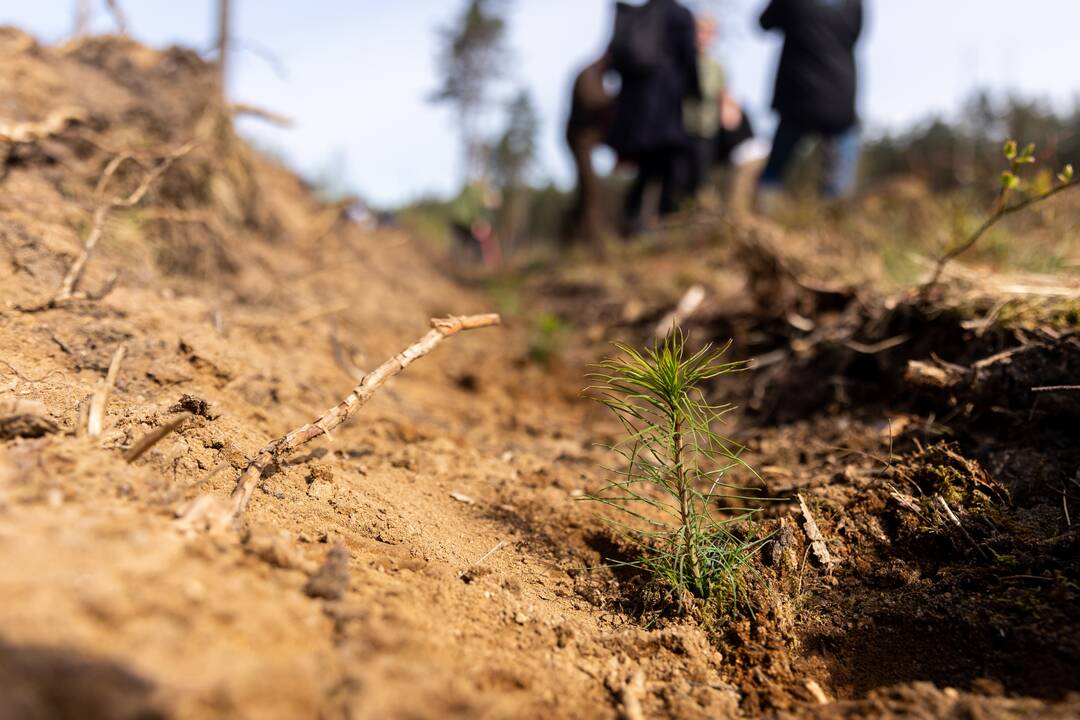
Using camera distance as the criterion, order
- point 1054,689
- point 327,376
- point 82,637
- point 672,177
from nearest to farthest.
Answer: point 82,637
point 1054,689
point 327,376
point 672,177

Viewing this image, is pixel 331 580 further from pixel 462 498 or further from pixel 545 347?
pixel 545 347

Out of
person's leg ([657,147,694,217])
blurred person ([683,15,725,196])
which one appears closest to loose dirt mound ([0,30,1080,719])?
person's leg ([657,147,694,217])

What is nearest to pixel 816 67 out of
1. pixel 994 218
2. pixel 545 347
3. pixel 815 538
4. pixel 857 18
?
pixel 857 18

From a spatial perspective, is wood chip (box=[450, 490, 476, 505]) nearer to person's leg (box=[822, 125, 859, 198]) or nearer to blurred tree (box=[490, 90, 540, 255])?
person's leg (box=[822, 125, 859, 198])

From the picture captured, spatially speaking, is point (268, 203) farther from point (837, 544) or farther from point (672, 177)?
point (837, 544)

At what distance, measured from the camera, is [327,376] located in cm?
316

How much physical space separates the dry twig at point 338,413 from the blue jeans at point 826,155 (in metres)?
5.28

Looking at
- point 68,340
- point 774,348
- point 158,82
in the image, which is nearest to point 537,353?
point 774,348

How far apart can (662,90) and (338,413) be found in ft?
19.2

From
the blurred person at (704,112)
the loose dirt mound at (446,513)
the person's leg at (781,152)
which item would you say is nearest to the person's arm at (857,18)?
the person's leg at (781,152)

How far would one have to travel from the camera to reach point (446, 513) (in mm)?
1994

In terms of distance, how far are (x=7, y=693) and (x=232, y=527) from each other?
0.59m

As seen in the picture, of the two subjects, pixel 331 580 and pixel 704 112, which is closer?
pixel 331 580

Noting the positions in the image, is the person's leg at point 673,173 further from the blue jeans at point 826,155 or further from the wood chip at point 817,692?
the wood chip at point 817,692
